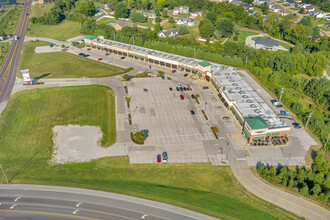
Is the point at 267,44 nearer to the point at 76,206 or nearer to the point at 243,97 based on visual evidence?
the point at 243,97

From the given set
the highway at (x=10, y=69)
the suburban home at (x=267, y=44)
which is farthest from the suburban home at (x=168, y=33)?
the highway at (x=10, y=69)

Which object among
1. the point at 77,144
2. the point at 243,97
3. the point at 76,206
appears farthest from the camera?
the point at 243,97

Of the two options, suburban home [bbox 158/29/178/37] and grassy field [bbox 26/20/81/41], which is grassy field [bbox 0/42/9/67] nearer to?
grassy field [bbox 26/20/81/41]

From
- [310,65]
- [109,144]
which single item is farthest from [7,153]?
[310,65]

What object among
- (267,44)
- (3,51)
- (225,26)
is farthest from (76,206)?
(225,26)

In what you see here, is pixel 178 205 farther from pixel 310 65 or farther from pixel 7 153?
pixel 310 65

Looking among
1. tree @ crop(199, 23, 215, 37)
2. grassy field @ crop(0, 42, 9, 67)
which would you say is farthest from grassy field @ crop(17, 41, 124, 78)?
tree @ crop(199, 23, 215, 37)

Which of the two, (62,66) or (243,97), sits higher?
(243,97)
